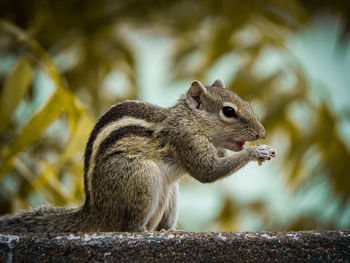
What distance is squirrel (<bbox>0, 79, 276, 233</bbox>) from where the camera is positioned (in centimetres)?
236

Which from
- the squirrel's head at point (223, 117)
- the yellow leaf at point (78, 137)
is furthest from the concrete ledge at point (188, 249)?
the yellow leaf at point (78, 137)

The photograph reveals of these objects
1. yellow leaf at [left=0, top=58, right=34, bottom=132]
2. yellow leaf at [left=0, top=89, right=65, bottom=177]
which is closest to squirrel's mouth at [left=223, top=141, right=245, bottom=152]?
yellow leaf at [left=0, top=89, right=65, bottom=177]

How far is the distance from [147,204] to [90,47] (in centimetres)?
315

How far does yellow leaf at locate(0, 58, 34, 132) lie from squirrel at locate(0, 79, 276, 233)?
1.96 ft

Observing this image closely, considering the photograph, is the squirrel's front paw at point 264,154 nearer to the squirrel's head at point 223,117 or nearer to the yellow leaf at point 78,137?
the squirrel's head at point 223,117

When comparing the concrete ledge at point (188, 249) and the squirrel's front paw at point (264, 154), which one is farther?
the squirrel's front paw at point (264, 154)

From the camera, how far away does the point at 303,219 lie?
4.61 metres

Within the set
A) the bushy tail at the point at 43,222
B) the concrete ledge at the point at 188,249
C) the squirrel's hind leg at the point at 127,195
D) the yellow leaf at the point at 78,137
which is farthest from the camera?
the yellow leaf at the point at 78,137

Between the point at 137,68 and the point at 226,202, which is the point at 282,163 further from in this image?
the point at 137,68

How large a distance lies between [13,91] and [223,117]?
1.18 m

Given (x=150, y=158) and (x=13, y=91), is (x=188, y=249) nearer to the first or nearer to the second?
(x=150, y=158)

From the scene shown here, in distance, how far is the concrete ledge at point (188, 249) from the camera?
1.73 metres

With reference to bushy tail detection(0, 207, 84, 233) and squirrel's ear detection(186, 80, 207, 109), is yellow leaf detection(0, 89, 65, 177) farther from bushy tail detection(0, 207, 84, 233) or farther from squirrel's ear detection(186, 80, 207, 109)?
squirrel's ear detection(186, 80, 207, 109)

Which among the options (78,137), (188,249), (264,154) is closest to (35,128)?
(78,137)
